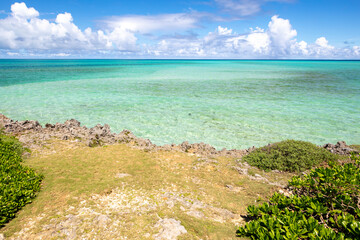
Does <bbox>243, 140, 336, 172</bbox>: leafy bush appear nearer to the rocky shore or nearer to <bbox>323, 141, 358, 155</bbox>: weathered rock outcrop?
<bbox>323, 141, 358, 155</bbox>: weathered rock outcrop

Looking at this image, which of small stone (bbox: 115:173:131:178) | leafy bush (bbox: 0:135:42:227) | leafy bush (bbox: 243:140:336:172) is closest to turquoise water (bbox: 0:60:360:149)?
leafy bush (bbox: 243:140:336:172)

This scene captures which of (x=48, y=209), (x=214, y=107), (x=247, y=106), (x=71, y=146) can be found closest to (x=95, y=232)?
(x=48, y=209)

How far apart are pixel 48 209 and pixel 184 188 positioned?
153 inches

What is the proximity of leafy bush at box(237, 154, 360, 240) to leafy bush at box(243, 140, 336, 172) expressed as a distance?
10.0 ft

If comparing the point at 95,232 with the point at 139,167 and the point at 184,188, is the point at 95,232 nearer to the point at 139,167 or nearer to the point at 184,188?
the point at 184,188

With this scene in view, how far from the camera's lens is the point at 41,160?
8.73 metres

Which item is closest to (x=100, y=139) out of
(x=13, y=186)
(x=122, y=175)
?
(x=122, y=175)

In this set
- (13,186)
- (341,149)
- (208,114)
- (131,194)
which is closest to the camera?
(13,186)

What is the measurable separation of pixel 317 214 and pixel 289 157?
473cm

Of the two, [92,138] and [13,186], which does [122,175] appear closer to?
[13,186]

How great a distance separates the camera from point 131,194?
6441 mm

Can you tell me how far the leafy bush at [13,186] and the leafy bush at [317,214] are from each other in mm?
5546

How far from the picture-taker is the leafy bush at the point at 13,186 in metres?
5.20

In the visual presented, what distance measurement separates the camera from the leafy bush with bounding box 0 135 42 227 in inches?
205
